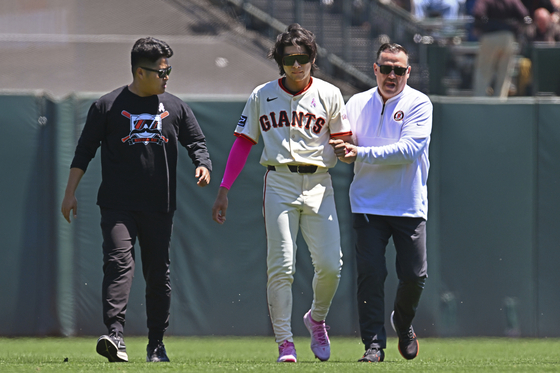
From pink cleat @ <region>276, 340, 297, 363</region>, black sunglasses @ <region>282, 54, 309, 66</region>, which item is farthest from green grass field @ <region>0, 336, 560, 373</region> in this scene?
black sunglasses @ <region>282, 54, 309, 66</region>

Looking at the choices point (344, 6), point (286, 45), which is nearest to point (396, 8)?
point (344, 6)

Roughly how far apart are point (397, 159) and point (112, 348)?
208cm

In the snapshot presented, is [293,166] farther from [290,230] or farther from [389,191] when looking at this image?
[389,191]

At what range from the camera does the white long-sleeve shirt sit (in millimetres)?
4801

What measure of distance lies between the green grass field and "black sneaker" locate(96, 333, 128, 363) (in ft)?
0.24

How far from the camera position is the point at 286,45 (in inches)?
185

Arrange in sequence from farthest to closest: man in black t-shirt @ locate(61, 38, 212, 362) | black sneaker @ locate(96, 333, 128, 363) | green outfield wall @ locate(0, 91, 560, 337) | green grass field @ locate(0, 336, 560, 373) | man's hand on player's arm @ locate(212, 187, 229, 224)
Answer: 1. green outfield wall @ locate(0, 91, 560, 337)
2. man's hand on player's arm @ locate(212, 187, 229, 224)
3. man in black t-shirt @ locate(61, 38, 212, 362)
4. black sneaker @ locate(96, 333, 128, 363)
5. green grass field @ locate(0, 336, 560, 373)

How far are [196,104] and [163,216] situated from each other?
2.75 metres

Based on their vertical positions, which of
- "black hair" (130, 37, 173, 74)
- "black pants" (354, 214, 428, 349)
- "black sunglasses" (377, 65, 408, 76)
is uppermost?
"black hair" (130, 37, 173, 74)

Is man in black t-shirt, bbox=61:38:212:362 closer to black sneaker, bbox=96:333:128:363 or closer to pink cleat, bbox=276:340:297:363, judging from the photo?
black sneaker, bbox=96:333:128:363

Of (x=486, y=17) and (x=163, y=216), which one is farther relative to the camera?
(x=486, y=17)

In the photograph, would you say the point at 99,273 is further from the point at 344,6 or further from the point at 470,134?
the point at 344,6

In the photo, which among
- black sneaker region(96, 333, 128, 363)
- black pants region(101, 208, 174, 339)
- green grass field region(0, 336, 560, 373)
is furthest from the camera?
black pants region(101, 208, 174, 339)

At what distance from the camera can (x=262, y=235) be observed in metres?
7.22
